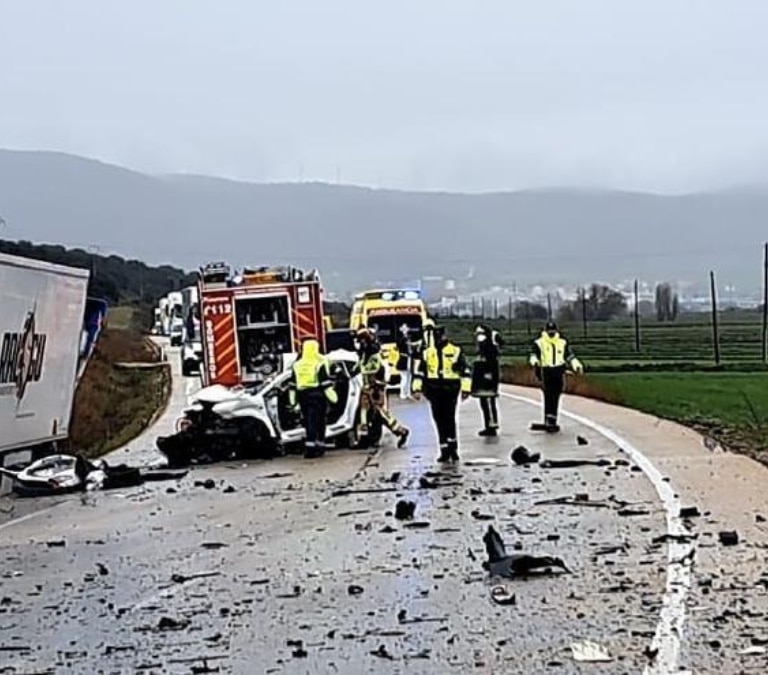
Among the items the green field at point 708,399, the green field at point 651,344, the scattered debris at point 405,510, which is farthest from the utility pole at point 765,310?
the scattered debris at point 405,510

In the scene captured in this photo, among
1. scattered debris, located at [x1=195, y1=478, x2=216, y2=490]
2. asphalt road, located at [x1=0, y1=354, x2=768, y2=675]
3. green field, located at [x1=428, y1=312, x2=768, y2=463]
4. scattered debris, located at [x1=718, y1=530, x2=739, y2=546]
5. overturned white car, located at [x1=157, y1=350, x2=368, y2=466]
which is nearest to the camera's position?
asphalt road, located at [x1=0, y1=354, x2=768, y2=675]

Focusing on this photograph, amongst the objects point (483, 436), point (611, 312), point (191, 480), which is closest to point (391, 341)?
point (483, 436)

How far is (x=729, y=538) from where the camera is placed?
11500mm

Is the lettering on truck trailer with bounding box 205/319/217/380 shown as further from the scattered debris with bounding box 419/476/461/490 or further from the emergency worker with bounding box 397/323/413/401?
the scattered debris with bounding box 419/476/461/490

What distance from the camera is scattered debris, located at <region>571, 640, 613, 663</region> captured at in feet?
24.4

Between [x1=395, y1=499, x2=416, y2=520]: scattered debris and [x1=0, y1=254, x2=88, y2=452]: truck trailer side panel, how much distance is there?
580cm

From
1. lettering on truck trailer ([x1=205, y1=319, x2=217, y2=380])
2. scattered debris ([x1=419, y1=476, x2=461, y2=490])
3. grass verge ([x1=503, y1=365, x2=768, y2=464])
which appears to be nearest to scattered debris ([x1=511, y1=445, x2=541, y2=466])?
scattered debris ([x1=419, y1=476, x2=461, y2=490])

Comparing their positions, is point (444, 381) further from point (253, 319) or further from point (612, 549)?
point (253, 319)

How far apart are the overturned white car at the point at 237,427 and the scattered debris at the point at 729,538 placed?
33.4 ft

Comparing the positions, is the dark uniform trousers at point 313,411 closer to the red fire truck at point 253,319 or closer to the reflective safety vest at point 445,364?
the reflective safety vest at point 445,364

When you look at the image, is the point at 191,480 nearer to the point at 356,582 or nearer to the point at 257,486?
the point at 257,486

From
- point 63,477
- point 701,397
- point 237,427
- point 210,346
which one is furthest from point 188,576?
point 701,397

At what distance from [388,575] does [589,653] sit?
9.44ft

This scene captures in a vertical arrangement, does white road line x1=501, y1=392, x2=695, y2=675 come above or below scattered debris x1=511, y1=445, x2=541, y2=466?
below
